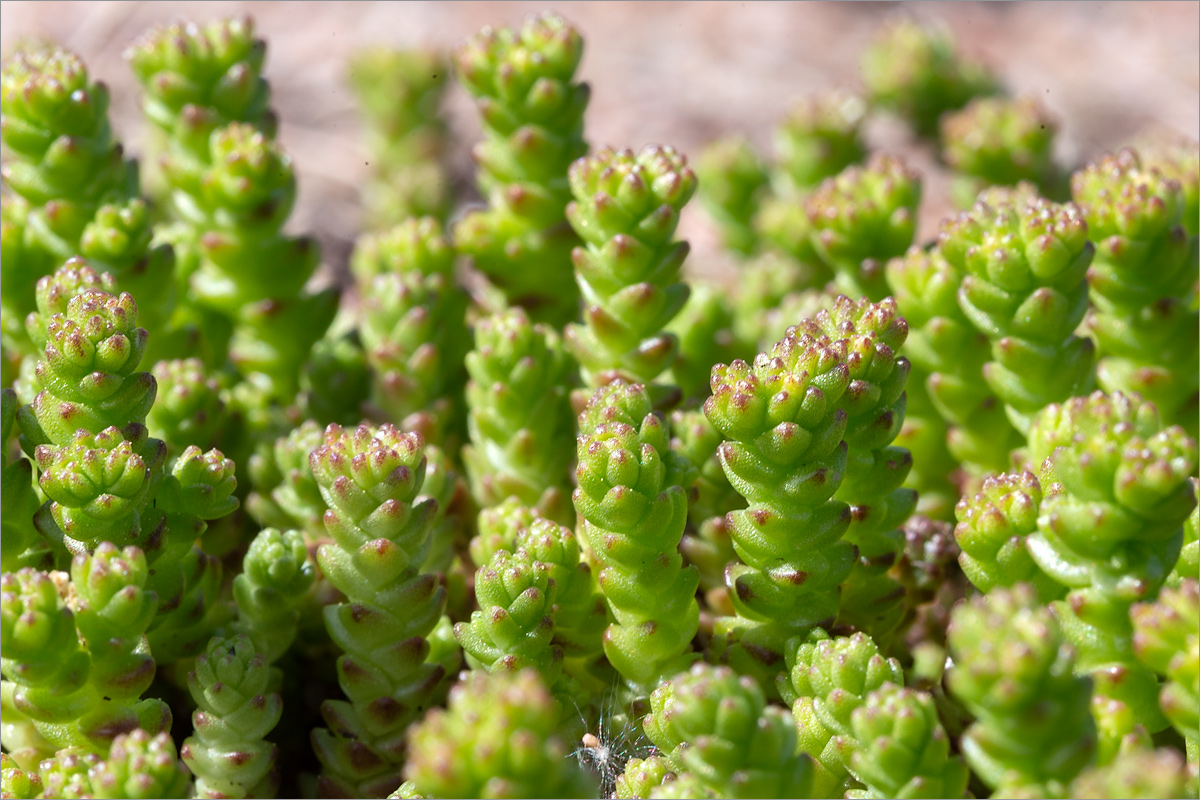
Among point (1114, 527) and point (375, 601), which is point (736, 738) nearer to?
point (1114, 527)

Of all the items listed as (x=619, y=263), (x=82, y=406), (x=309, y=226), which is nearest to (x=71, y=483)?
(x=82, y=406)

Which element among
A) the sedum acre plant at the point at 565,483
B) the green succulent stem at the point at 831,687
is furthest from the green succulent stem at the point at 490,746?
the green succulent stem at the point at 831,687

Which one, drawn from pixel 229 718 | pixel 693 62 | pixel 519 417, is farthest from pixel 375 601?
pixel 693 62

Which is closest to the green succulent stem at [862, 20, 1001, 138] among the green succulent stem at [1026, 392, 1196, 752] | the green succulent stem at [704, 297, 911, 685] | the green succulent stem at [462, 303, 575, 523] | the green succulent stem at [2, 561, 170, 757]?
the green succulent stem at [462, 303, 575, 523]

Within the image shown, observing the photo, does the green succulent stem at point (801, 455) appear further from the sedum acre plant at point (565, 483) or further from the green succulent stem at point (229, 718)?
the green succulent stem at point (229, 718)

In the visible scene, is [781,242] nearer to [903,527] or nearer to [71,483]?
[903,527]
